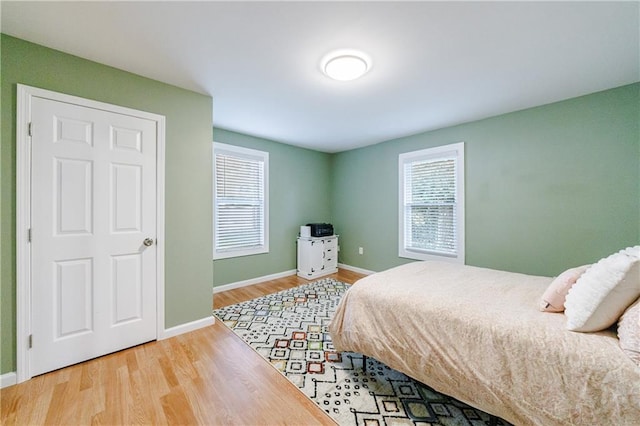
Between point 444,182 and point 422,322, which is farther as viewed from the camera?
point 444,182

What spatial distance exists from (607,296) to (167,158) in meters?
3.09

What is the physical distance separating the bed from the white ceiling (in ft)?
5.66

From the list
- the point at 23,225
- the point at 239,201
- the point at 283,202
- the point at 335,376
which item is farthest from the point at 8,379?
the point at 283,202

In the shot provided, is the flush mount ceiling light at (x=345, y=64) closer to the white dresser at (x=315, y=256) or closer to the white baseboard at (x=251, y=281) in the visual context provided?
the white dresser at (x=315, y=256)

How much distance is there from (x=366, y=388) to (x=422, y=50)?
2417mm

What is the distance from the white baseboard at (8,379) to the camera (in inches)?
64.1

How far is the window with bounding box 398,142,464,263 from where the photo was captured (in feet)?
11.2

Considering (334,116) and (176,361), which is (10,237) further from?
(334,116)

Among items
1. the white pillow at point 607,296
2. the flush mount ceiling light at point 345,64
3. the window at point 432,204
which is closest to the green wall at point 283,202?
the window at point 432,204

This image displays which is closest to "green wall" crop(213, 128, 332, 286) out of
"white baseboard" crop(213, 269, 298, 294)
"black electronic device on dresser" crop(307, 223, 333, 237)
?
"white baseboard" crop(213, 269, 298, 294)

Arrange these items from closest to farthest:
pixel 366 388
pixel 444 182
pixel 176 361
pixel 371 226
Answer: pixel 366 388 < pixel 176 361 < pixel 444 182 < pixel 371 226

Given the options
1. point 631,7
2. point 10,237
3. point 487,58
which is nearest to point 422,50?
point 487,58

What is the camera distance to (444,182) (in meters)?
3.57

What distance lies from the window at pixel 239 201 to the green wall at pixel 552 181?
251 cm
